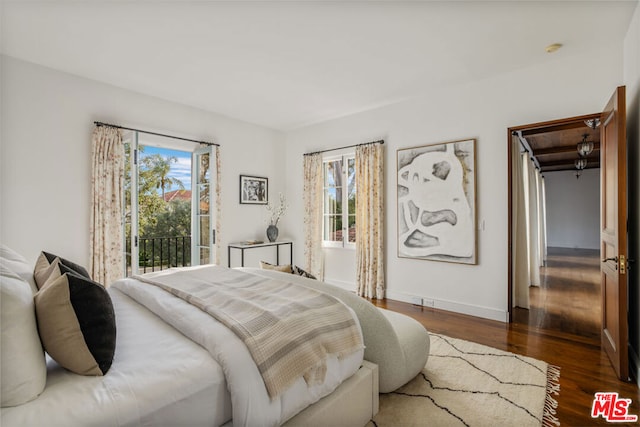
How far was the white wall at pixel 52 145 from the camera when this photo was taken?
3021 mm

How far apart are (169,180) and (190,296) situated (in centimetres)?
489

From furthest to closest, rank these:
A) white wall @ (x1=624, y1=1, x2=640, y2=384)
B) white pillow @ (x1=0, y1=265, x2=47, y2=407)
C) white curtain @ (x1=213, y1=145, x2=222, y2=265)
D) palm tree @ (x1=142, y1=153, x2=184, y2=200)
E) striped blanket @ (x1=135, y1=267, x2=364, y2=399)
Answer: palm tree @ (x1=142, y1=153, x2=184, y2=200) < white curtain @ (x1=213, y1=145, x2=222, y2=265) < white wall @ (x1=624, y1=1, x2=640, y2=384) < striped blanket @ (x1=135, y1=267, x2=364, y2=399) < white pillow @ (x1=0, y1=265, x2=47, y2=407)

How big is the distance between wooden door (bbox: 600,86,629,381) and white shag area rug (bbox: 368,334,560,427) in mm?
504

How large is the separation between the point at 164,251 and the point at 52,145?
3.26m

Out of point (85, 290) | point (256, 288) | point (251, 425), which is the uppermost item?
point (85, 290)

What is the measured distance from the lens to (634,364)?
7.56 ft

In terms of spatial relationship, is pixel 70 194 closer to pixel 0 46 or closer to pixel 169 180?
pixel 0 46

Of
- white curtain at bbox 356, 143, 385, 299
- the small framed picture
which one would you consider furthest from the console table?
white curtain at bbox 356, 143, 385, 299

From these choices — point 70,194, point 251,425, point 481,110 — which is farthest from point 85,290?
point 481,110

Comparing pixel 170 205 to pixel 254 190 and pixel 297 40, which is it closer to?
pixel 254 190

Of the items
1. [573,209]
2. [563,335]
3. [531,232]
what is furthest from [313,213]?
[573,209]

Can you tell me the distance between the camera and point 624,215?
88.1 inches

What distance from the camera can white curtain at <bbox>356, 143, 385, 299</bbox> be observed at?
4.48 meters

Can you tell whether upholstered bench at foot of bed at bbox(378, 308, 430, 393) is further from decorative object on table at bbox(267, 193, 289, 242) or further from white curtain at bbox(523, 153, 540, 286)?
white curtain at bbox(523, 153, 540, 286)
